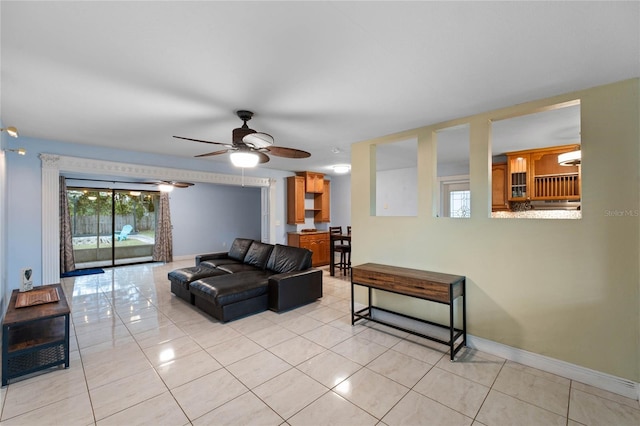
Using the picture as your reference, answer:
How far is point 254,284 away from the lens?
12.7 ft

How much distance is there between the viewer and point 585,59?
6.18 ft

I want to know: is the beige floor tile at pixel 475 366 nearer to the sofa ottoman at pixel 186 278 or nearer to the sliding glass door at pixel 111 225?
the sofa ottoman at pixel 186 278

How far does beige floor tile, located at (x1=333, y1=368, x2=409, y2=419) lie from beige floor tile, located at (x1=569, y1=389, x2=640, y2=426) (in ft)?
3.82

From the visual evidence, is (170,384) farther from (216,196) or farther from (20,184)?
(216,196)

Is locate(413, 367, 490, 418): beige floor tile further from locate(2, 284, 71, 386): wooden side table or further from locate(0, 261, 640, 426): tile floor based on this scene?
locate(2, 284, 71, 386): wooden side table

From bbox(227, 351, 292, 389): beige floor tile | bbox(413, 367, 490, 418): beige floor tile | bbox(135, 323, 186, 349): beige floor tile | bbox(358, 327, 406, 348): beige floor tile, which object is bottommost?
bbox(413, 367, 490, 418): beige floor tile

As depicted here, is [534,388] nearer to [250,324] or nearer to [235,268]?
[250,324]

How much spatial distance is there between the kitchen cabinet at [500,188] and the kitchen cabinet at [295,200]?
4038 millimetres

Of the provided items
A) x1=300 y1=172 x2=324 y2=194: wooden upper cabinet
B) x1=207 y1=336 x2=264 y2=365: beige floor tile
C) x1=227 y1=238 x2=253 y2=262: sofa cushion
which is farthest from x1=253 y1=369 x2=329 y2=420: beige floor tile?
x1=300 y1=172 x2=324 y2=194: wooden upper cabinet

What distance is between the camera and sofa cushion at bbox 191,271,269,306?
355 centimetres

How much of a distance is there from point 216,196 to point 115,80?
23.2 ft

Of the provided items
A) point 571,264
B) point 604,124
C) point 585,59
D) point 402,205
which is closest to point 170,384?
point 571,264

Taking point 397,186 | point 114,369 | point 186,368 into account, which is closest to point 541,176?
point 397,186

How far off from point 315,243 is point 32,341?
5.19 metres
